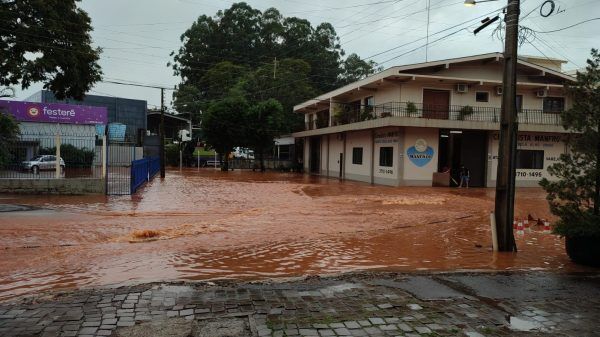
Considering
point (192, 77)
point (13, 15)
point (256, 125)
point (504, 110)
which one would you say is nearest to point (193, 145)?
point (256, 125)

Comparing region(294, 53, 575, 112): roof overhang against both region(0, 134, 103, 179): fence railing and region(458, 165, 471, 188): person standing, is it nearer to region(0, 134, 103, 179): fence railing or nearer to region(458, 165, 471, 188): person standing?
region(458, 165, 471, 188): person standing

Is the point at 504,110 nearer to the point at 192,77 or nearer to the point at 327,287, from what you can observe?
the point at 327,287

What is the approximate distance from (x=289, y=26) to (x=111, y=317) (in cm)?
7999

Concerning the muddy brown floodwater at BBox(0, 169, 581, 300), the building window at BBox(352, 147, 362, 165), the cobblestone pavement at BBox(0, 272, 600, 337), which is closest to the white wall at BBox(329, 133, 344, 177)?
the building window at BBox(352, 147, 362, 165)

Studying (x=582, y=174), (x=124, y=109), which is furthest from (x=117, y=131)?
(x=582, y=174)

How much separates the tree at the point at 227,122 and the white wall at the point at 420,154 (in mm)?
18900

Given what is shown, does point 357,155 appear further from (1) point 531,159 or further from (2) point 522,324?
(2) point 522,324

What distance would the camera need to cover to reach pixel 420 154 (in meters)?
28.4

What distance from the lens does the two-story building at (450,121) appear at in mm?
28062

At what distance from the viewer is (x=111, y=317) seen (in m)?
4.82

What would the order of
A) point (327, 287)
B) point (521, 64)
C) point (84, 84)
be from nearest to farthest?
point (327, 287), point (84, 84), point (521, 64)

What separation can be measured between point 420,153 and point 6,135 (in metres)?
21.4

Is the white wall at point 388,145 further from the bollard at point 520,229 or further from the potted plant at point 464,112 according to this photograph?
the bollard at point 520,229

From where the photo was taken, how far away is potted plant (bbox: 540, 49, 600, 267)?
8.22 meters
